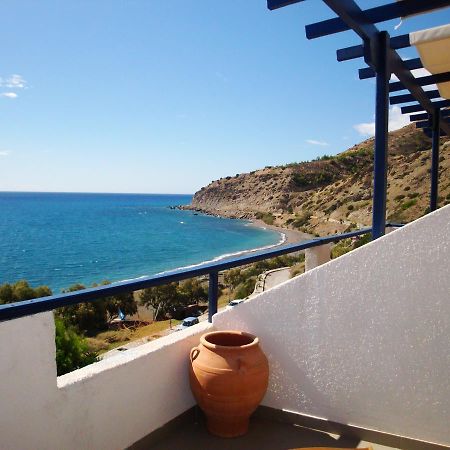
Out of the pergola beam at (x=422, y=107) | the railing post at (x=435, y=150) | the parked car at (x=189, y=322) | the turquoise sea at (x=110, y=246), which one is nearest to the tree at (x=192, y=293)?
the turquoise sea at (x=110, y=246)

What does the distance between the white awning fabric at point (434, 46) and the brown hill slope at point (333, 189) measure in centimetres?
1765

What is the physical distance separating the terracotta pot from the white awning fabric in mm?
1989

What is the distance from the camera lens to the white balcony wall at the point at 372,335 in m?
2.02

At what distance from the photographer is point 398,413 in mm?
2133

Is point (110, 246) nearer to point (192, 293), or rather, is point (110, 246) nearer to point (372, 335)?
point (192, 293)

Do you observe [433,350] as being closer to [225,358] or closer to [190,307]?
[225,358]

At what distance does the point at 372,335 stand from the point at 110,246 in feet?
204

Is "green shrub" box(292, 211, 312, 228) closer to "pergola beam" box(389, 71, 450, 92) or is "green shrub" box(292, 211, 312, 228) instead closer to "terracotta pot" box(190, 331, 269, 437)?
"pergola beam" box(389, 71, 450, 92)

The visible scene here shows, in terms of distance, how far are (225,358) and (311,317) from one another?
1.72ft

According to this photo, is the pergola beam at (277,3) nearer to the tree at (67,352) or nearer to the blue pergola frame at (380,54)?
the blue pergola frame at (380,54)

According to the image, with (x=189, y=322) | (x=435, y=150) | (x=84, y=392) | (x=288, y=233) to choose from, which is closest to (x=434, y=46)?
(x=84, y=392)

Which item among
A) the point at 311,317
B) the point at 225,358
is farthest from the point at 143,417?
the point at 311,317

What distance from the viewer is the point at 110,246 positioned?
61.9 m

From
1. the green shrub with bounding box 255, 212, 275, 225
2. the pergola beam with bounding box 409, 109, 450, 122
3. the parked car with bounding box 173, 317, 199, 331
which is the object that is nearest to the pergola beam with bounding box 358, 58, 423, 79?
the pergola beam with bounding box 409, 109, 450, 122
